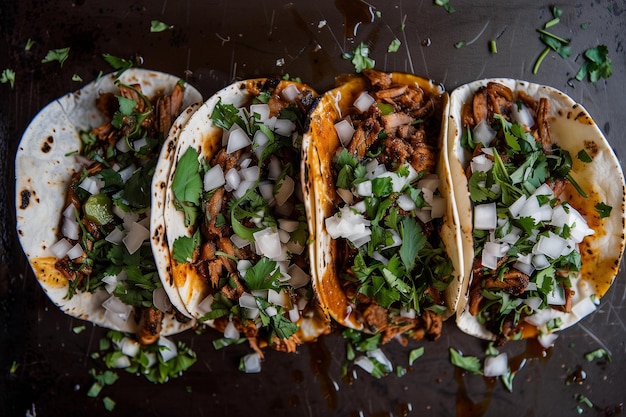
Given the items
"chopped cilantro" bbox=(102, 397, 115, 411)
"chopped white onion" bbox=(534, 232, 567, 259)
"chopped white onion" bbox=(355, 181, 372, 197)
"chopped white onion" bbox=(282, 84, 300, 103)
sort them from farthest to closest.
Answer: "chopped cilantro" bbox=(102, 397, 115, 411), "chopped white onion" bbox=(282, 84, 300, 103), "chopped white onion" bbox=(534, 232, 567, 259), "chopped white onion" bbox=(355, 181, 372, 197)

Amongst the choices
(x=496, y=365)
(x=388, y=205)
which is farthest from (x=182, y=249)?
(x=496, y=365)

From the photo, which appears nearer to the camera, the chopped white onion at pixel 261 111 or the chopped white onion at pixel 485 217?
the chopped white onion at pixel 485 217

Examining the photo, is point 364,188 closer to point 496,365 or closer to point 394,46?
point 394,46

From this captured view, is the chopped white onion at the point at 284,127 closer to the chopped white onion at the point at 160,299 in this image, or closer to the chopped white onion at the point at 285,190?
the chopped white onion at the point at 285,190

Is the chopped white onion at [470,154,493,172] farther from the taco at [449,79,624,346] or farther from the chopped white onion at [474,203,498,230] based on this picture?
the chopped white onion at [474,203,498,230]

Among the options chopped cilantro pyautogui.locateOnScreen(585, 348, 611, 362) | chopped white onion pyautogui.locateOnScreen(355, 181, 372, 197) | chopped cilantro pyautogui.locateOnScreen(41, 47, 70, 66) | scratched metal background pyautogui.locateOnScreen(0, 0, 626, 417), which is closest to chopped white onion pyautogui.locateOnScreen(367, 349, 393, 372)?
scratched metal background pyautogui.locateOnScreen(0, 0, 626, 417)

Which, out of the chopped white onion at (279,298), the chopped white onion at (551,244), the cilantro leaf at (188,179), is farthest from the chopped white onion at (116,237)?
the chopped white onion at (551,244)
